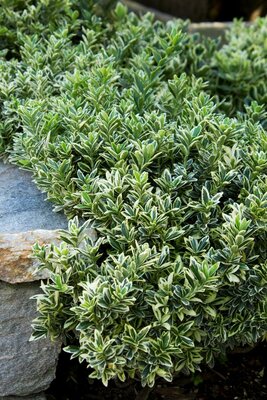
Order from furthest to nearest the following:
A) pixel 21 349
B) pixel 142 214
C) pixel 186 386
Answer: pixel 186 386 < pixel 21 349 < pixel 142 214

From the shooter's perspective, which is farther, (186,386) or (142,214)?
(186,386)

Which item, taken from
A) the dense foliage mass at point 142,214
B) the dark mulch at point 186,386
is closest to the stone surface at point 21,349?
the dense foliage mass at point 142,214

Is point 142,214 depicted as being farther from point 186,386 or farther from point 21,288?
point 186,386

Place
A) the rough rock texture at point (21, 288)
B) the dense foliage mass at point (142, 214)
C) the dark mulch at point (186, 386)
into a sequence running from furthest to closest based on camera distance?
the dark mulch at point (186, 386) → the rough rock texture at point (21, 288) → the dense foliage mass at point (142, 214)

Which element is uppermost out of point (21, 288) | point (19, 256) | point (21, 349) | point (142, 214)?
point (142, 214)

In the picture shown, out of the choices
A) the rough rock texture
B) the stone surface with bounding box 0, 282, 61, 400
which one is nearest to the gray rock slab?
the rough rock texture

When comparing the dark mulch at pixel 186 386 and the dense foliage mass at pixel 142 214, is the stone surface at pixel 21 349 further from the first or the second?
the dark mulch at pixel 186 386

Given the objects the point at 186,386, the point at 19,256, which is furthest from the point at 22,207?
the point at 186,386

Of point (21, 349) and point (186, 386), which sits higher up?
point (21, 349)
